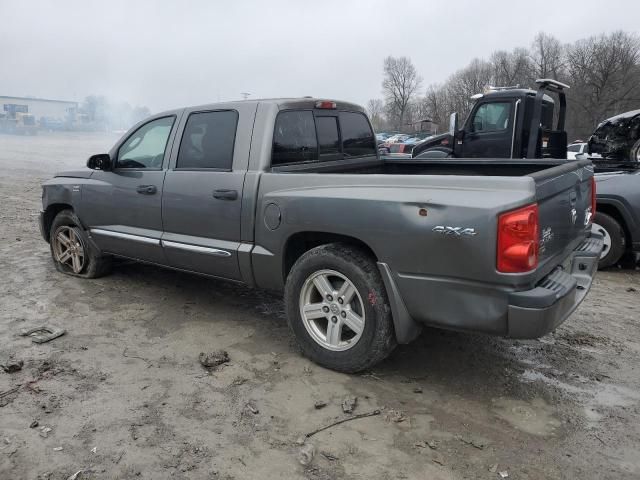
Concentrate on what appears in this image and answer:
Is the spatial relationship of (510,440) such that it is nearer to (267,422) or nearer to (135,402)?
(267,422)

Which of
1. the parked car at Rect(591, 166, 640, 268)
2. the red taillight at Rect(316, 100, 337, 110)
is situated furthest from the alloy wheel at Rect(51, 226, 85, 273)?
the parked car at Rect(591, 166, 640, 268)

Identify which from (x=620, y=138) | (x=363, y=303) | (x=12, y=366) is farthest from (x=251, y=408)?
(x=620, y=138)

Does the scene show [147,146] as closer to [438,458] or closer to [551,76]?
[438,458]

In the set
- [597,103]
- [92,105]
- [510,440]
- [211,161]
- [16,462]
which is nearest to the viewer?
[16,462]

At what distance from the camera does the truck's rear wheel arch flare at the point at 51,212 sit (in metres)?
5.73

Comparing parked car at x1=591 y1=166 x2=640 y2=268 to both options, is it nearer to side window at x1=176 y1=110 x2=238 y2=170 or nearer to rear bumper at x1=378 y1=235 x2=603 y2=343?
rear bumper at x1=378 y1=235 x2=603 y2=343

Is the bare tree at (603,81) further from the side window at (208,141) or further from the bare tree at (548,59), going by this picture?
the side window at (208,141)

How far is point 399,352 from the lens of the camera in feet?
13.1

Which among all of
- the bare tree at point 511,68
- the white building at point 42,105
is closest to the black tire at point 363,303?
the bare tree at point 511,68

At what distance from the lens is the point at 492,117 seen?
380 inches

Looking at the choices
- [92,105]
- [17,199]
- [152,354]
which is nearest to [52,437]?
[152,354]

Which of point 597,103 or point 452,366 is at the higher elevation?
point 597,103

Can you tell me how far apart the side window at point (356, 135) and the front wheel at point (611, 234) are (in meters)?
3.10

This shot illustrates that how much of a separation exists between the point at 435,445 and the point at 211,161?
107 inches
